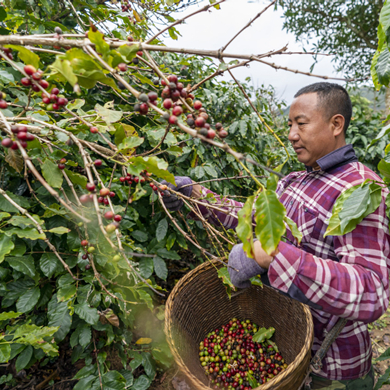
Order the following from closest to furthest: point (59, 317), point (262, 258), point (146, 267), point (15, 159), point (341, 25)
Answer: point (15, 159)
point (262, 258)
point (59, 317)
point (146, 267)
point (341, 25)

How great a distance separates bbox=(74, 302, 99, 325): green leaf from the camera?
3.88 feet

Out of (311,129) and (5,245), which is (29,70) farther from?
(311,129)

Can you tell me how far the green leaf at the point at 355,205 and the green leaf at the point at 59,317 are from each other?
135 cm

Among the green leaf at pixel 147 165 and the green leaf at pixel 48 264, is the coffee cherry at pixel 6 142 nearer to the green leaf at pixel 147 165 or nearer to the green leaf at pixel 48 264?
the green leaf at pixel 147 165

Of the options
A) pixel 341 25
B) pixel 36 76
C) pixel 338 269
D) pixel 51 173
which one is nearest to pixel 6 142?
pixel 36 76

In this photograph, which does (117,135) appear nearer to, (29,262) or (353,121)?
(29,262)

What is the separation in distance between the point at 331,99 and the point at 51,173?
5.07 feet

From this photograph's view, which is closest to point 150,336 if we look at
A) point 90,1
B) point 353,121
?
point 90,1

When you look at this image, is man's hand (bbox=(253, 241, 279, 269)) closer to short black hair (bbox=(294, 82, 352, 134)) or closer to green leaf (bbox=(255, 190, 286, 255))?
green leaf (bbox=(255, 190, 286, 255))

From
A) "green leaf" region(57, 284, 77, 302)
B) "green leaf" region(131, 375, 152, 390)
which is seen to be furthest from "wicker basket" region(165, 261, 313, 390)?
"green leaf" region(57, 284, 77, 302)

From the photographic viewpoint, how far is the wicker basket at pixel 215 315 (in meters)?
1.37

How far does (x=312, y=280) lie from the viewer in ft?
3.34

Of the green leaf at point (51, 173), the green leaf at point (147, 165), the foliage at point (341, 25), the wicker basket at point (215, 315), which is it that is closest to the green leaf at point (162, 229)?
the wicker basket at point (215, 315)

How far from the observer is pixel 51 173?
0.94 metres
